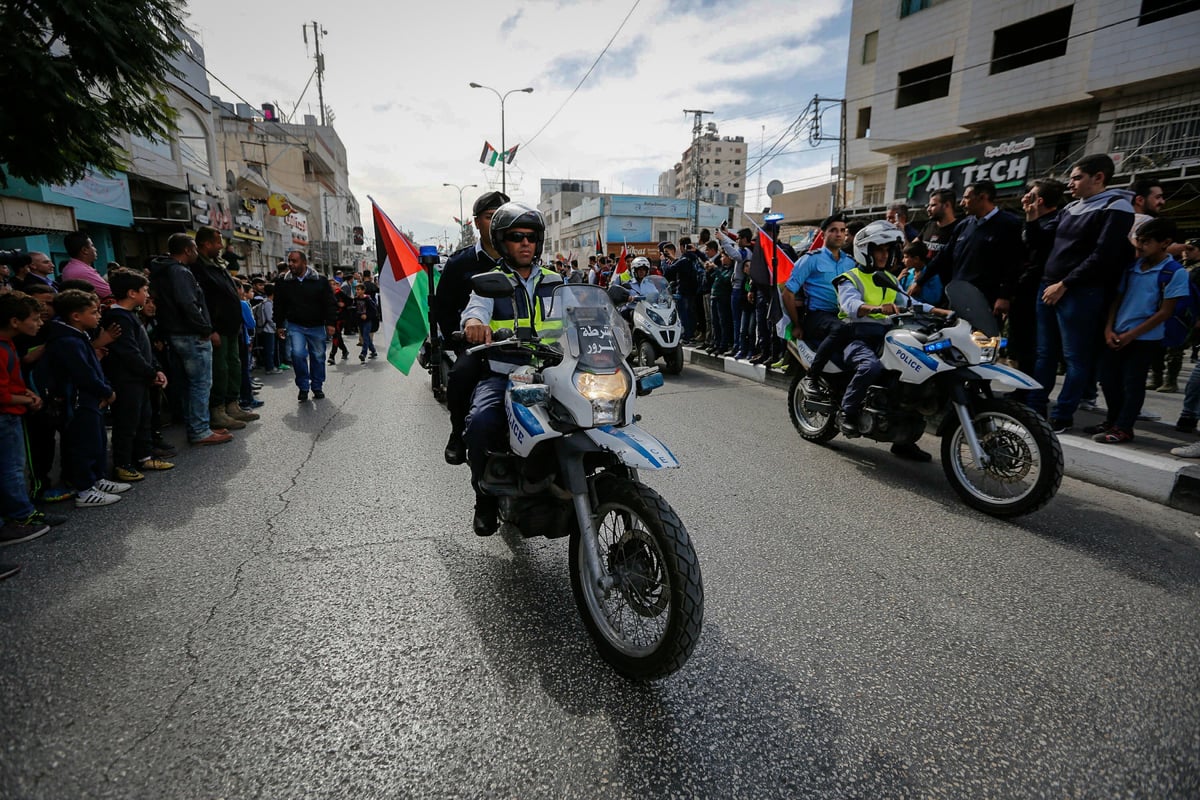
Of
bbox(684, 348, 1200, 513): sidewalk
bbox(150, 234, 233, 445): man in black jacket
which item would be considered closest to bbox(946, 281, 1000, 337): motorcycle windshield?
bbox(684, 348, 1200, 513): sidewalk

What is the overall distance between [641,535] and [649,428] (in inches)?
148

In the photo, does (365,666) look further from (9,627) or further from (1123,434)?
(1123,434)

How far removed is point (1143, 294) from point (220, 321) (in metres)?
8.53

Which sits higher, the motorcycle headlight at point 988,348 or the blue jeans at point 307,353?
the motorcycle headlight at point 988,348

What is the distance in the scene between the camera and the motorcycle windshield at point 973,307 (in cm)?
392

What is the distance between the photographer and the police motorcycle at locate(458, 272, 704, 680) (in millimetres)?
1993

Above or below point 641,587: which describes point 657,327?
above

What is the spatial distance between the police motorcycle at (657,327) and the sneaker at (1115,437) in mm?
5299

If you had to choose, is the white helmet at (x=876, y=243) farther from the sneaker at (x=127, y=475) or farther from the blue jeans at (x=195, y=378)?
the blue jeans at (x=195, y=378)

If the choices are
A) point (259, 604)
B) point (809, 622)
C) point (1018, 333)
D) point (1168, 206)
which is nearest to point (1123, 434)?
point (1018, 333)

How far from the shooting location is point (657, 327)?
8984 mm

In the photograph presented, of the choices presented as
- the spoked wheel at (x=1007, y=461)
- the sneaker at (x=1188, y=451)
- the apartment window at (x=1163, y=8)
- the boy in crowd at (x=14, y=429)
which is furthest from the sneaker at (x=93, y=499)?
the apartment window at (x=1163, y=8)

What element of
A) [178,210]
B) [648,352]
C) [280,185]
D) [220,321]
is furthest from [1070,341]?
[280,185]

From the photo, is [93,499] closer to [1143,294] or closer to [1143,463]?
[1143,463]
